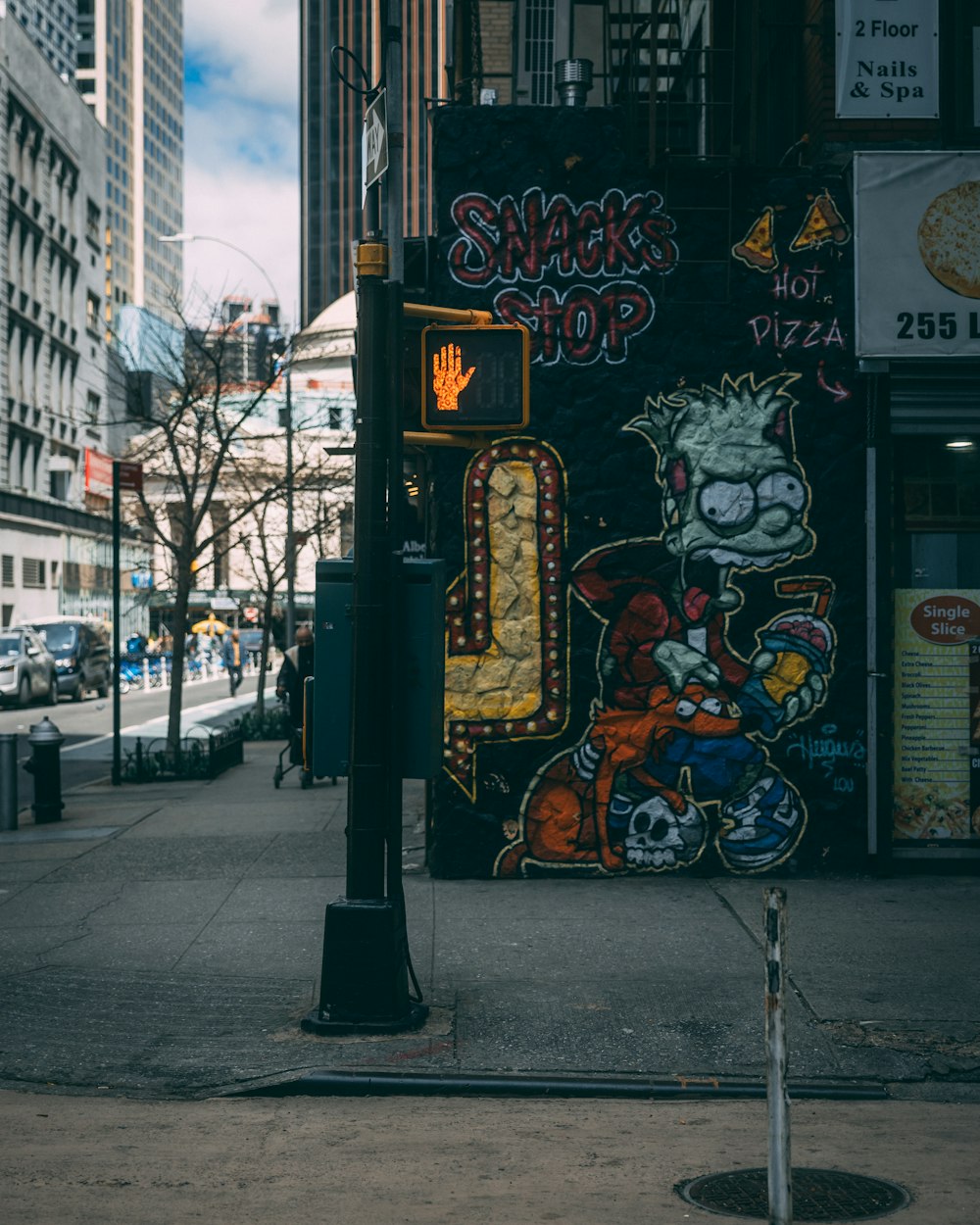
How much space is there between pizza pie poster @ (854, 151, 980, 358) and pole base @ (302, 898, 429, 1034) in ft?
19.2

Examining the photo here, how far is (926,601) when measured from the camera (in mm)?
11047

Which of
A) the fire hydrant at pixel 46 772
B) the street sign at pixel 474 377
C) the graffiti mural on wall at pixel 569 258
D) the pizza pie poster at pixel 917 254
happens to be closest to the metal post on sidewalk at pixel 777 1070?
the street sign at pixel 474 377

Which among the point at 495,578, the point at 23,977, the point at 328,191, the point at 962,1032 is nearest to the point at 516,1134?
the point at 962,1032

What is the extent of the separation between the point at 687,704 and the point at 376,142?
16.3ft

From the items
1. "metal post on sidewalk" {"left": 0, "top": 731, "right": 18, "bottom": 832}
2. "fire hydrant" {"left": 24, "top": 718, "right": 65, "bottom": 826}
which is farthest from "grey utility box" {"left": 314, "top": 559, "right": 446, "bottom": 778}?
"fire hydrant" {"left": 24, "top": 718, "right": 65, "bottom": 826}

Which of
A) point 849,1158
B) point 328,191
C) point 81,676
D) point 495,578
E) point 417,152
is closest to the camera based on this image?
point 849,1158

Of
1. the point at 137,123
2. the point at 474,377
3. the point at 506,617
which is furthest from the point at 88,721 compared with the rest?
the point at 137,123

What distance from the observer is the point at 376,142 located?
7.47 meters

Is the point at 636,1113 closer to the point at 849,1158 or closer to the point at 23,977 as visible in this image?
the point at 849,1158

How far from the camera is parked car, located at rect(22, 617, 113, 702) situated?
4284 cm

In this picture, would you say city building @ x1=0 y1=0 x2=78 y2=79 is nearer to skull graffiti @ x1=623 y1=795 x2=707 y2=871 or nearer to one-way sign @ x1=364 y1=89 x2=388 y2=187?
skull graffiti @ x1=623 y1=795 x2=707 y2=871

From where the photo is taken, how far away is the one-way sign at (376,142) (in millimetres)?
7406

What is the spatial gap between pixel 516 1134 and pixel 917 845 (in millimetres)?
5972

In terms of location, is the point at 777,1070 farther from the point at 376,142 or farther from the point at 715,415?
the point at 715,415
